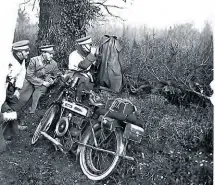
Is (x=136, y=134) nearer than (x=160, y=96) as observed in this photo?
Yes

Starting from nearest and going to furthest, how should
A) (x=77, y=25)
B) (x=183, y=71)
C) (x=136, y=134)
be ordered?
(x=136, y=134)
(x=183, y=71)
(x=77, y=25)

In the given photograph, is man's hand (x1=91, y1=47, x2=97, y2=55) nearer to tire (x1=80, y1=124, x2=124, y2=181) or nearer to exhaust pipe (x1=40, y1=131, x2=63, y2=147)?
tire (x1=80, y1=124, x2=124, y2=181)

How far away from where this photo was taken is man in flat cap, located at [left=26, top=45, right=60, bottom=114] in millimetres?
4402

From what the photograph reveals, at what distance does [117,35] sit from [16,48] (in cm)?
120

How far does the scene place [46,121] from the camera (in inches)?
170

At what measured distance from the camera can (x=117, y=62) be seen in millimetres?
4133

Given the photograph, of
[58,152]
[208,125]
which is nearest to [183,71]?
[208,125]

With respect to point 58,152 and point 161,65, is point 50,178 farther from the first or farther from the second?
point 161,65

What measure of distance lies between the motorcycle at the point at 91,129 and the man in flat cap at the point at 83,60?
10 centimetres

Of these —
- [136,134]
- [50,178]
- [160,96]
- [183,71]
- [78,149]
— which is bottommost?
[50,178]

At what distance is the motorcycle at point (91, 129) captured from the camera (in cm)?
377

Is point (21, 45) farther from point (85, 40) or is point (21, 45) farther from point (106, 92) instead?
point (106, 92)

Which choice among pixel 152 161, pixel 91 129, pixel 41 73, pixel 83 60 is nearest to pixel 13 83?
pixel 41 73

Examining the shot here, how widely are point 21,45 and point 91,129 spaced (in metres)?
1.32
